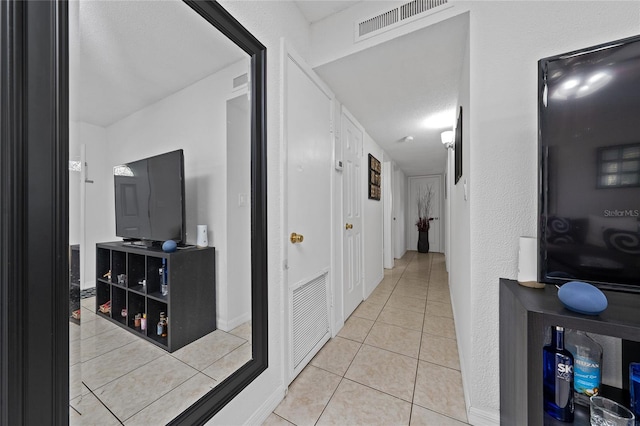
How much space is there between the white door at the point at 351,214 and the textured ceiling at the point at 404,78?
9.8 inches

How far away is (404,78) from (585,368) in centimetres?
195

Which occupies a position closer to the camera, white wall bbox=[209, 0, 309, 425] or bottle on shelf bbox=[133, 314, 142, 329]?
bottle on shelf bbox=[133, 314, 142, 329]

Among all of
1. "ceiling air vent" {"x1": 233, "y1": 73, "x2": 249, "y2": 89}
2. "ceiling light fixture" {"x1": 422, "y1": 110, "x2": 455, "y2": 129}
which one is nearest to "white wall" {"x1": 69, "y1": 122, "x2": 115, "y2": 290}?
"ceiling air vent" {"x1": 233, "y1": 73, "x2": 249, "y2": 89}

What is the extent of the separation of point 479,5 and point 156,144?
1673 mm

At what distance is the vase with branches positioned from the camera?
6469 millimetres

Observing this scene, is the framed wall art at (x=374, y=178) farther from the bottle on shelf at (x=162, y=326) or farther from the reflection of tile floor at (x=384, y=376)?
the bottle on shelf at (x=162, y=326)

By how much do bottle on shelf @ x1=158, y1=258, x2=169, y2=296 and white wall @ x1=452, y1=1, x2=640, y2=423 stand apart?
1426 millimetres

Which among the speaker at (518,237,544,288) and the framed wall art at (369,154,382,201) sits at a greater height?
the framed wall art at (369,154,382,201)

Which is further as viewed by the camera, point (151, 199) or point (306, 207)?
point (306, 207)

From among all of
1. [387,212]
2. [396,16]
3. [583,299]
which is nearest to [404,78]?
[396,16]

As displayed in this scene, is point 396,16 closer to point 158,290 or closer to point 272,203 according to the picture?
point 272,203

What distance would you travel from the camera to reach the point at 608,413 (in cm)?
78

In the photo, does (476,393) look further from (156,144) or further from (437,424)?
(156,144)

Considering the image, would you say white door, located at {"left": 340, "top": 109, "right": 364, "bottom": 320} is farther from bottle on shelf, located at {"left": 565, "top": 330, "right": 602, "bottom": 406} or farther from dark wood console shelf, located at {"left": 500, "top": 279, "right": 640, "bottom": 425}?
Result: bottle on shelf, located at {"left": 565, "top": 330, "right": 602, "bottom": 406}
